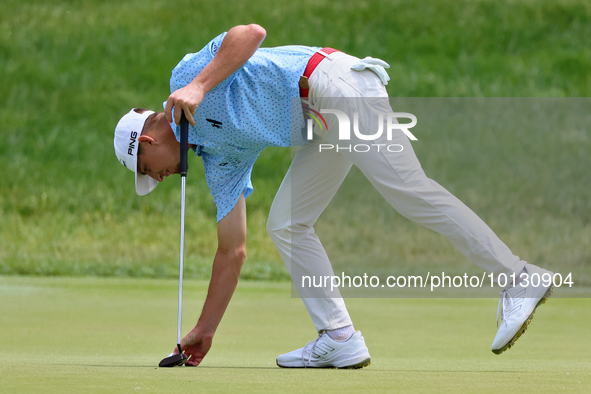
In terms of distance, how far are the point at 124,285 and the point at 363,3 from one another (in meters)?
10.1

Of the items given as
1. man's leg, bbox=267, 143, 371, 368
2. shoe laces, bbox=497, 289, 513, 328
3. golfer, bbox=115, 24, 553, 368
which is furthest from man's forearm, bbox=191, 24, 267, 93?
shoe laces, bbox=497, 289, 513, 328

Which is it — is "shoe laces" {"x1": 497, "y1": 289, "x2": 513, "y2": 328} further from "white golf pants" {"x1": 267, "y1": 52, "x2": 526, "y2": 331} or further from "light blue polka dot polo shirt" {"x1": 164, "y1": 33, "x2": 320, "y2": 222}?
"light blue polka dot polo shirt" {"x1": 164, "y1": 33, "x2": 320, "y2": 222}

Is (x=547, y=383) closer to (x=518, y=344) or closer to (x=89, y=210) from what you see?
(x=518, y=344)

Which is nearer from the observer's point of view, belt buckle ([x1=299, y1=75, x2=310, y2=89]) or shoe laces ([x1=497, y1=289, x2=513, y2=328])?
shoe laces ([x1=497, y1=289, x2=513, y2=328])

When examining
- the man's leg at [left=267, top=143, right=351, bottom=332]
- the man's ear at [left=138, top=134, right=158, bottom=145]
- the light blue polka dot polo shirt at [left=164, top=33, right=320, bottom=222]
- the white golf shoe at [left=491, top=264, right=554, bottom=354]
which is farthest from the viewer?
the man's leg at [left=267, top=143, right=351, bottom=332]

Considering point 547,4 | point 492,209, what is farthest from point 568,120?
point 547,4

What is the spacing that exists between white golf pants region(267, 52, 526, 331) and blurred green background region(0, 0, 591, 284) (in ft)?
11.8

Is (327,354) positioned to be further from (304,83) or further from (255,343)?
(304,83)

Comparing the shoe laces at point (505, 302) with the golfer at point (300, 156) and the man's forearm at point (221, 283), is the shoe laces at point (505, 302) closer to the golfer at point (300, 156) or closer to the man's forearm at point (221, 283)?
the golfer at point (300, 156)

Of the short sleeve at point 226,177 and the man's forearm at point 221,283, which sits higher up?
the short sleeve at point 226,177

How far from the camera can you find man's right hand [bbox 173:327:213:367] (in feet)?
8.23

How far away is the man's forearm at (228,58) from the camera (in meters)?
2.23

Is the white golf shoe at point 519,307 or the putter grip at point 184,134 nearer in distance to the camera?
the white golf shoe at point 519,307

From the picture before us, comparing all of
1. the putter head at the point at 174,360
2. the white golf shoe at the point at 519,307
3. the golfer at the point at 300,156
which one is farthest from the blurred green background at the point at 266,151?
the white golf shoe at the point at 519,307
